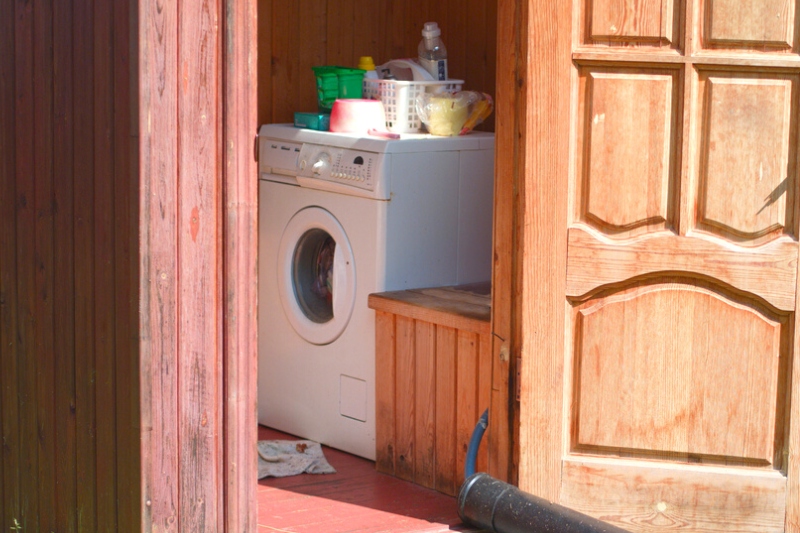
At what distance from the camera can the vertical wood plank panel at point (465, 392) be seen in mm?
3504

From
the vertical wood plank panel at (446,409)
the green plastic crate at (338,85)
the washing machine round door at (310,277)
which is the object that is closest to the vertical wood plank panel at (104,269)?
the vertical wood plank panel at (446,409)

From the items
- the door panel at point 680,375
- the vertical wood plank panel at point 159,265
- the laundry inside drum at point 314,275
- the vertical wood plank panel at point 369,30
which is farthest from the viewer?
the vertical wood plank panel at point 369,30

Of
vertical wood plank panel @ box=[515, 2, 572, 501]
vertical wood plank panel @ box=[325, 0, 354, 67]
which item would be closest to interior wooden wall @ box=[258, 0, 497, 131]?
vertical wood plank panel @ box=[325, 0, 354, 67]

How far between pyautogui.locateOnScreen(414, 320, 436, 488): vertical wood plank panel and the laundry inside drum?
0.58m

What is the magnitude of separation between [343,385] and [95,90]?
1.69m

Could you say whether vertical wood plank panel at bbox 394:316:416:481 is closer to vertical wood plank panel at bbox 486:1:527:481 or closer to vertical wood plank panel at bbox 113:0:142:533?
vertical wood plank panel at bbox 486:1:527:481

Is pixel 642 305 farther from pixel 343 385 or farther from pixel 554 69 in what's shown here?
pixel 343 385

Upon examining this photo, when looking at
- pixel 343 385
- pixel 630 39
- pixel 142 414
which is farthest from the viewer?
pixel 343 385

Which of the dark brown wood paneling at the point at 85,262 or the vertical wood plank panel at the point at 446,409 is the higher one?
the dark brown wood paneling at the point at 85,262

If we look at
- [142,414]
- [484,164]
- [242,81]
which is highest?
[242,81]

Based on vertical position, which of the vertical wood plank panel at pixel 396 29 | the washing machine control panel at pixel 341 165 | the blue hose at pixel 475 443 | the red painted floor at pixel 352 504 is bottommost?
the red painted floor at pixel 352 504

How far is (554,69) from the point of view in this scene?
3.01 metres

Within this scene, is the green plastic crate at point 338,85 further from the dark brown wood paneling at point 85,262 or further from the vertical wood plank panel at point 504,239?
the dark brown wood paneling at point 85,262

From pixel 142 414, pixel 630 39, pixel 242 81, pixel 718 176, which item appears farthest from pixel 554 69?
pixel 142 414
